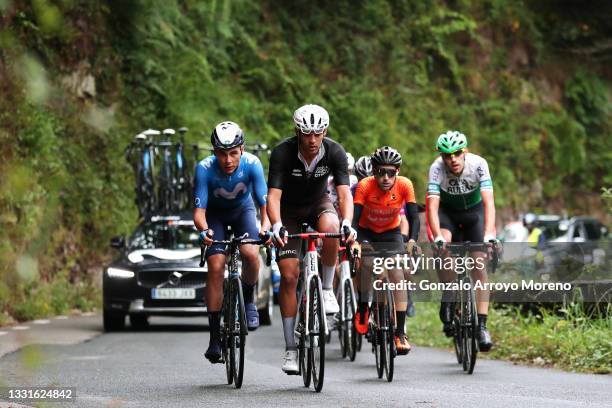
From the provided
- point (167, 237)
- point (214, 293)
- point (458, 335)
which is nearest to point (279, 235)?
point (214, 293)

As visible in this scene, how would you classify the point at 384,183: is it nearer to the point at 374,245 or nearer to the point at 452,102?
the point at 374,245

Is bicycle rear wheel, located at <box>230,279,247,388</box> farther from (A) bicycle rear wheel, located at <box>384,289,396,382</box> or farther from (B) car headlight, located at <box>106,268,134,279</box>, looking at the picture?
(B) car headlight, located at <box>106,268,134,279</box>

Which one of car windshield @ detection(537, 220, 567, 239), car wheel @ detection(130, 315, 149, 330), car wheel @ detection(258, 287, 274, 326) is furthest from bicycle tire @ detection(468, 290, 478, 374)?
car windshield @ detection(537, 220, 567, 239)

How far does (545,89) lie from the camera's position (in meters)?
45.2

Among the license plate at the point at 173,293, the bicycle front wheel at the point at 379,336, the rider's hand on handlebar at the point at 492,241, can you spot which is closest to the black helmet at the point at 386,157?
the rider's hand on handlebar at the point at 492,241

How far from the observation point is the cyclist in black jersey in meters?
8.78

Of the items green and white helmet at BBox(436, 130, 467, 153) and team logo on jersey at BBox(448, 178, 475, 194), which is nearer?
green and white helmet at BBox(436, 130, 467, 153)

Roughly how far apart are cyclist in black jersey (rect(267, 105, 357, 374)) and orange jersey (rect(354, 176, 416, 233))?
1.80 metres

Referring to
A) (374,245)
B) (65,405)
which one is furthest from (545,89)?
(65,405)

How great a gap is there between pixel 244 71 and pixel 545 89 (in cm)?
1560

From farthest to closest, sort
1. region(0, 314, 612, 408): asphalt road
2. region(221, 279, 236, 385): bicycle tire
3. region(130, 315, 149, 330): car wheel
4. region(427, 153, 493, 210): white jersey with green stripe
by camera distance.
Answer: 1. region(130, 315, 149, 330): car wheel
2. region(427, 153, 493, 210): white jersey with green stripe
3. region(221, 279, 236, 385): bicycle tire
4. region(0, 314, 612, 408): asphalt road

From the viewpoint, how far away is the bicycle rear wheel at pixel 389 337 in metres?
10.0

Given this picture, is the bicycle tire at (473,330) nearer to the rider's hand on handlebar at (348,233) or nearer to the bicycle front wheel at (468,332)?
the bicycle front wheel at (468,332)

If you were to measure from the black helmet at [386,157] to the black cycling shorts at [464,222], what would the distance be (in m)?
0.90
